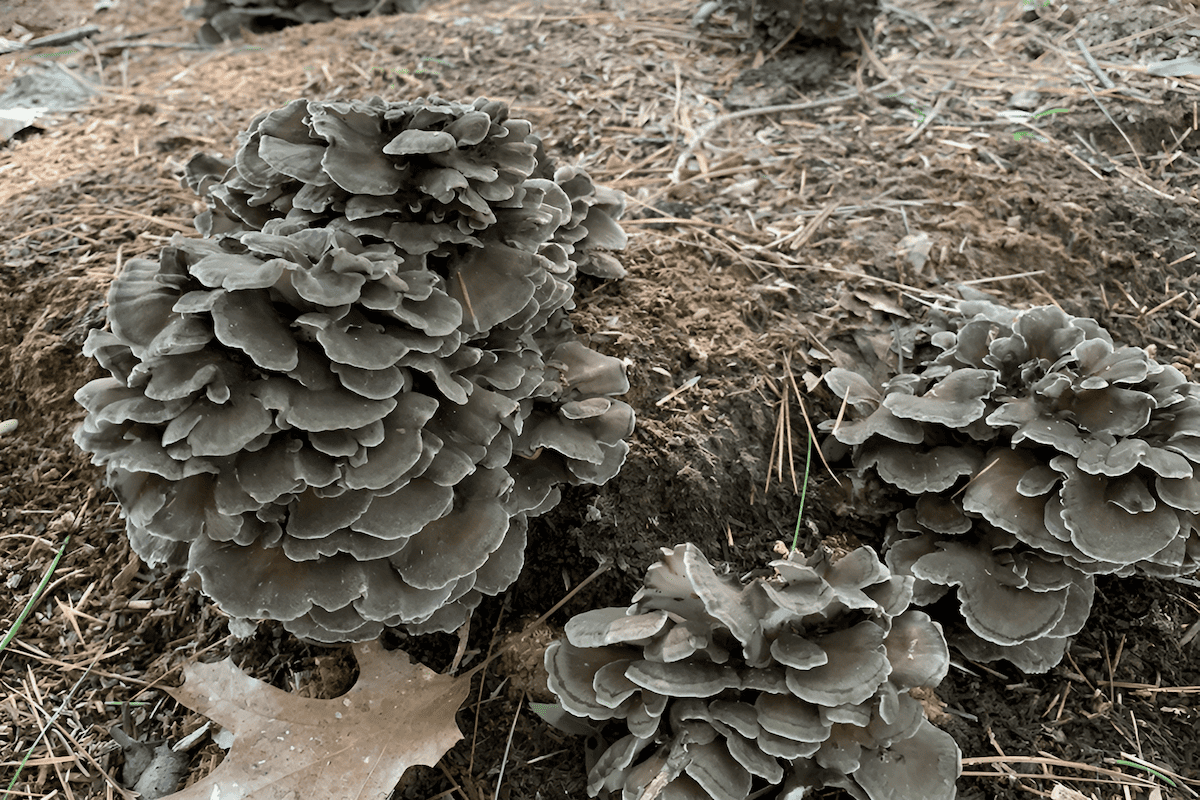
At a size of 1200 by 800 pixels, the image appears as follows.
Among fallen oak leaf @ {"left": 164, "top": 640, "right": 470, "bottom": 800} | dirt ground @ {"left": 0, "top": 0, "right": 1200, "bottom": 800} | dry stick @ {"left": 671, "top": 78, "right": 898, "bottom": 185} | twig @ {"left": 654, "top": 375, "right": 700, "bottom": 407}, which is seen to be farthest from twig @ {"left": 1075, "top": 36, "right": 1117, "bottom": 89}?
fallen oak leaf @ {"left": 164, "top": 640, "right": 470, "bottom": 800}

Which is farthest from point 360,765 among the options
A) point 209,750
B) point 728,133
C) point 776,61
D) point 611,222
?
point 776,61

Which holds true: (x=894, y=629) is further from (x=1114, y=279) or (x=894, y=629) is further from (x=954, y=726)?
(x=1114, y=279)

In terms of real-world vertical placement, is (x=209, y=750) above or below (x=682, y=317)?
below

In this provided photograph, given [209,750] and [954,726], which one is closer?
[209,750]

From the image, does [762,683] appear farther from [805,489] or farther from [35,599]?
[35,599]

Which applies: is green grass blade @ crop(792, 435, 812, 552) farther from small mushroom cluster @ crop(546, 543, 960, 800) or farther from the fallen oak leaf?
the fallen oak leaf
